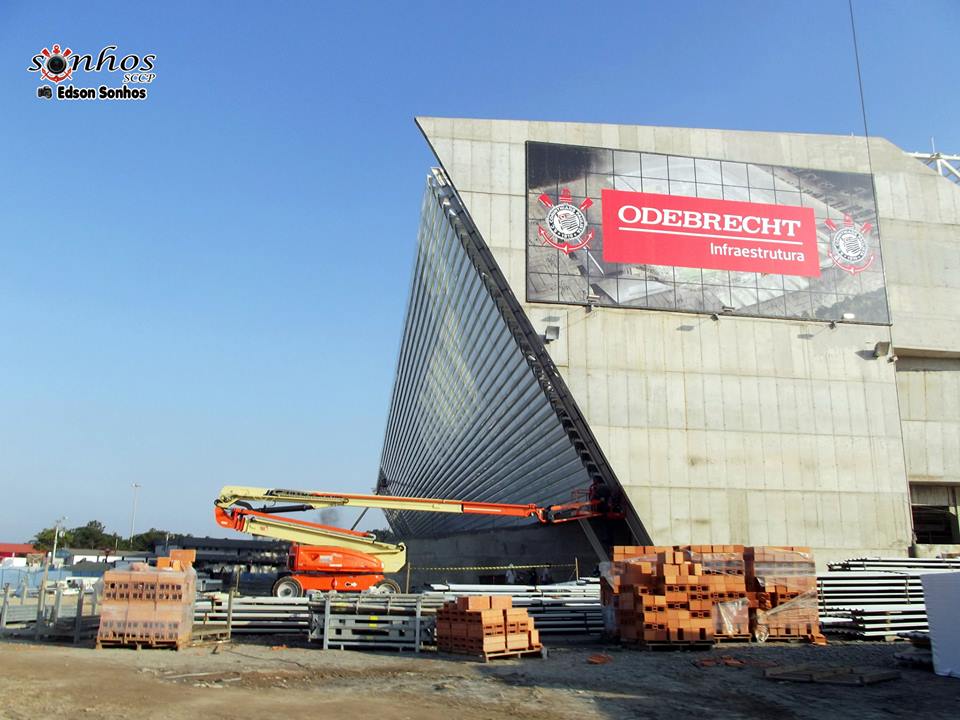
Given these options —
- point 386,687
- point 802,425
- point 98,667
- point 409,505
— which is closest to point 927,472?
point 802,425

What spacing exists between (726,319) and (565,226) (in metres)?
7.07

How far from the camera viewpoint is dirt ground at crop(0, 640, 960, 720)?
10039 mm

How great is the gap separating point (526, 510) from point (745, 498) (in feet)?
26.1

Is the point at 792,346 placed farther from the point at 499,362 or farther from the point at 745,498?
the point at 499,362

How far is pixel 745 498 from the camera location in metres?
28.7

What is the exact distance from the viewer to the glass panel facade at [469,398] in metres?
33.0

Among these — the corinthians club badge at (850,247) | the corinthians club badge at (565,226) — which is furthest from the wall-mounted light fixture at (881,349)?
the corinthians club badge at (565,226)

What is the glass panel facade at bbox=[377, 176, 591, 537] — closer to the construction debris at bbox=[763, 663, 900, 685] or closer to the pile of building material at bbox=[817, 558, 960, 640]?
the pile of building material at bbox=[817, 558, 960, 640]

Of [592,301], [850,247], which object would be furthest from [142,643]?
[850,247]

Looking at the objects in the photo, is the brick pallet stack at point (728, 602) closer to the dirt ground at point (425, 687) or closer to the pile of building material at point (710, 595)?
the pile of building material at point (710, 595)

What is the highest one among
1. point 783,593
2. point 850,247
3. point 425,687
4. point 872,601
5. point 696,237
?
point 850,247

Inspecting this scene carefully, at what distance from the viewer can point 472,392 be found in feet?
134

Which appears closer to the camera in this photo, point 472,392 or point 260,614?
point 260,614

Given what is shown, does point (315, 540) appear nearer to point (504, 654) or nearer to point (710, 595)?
point (504, 654)
